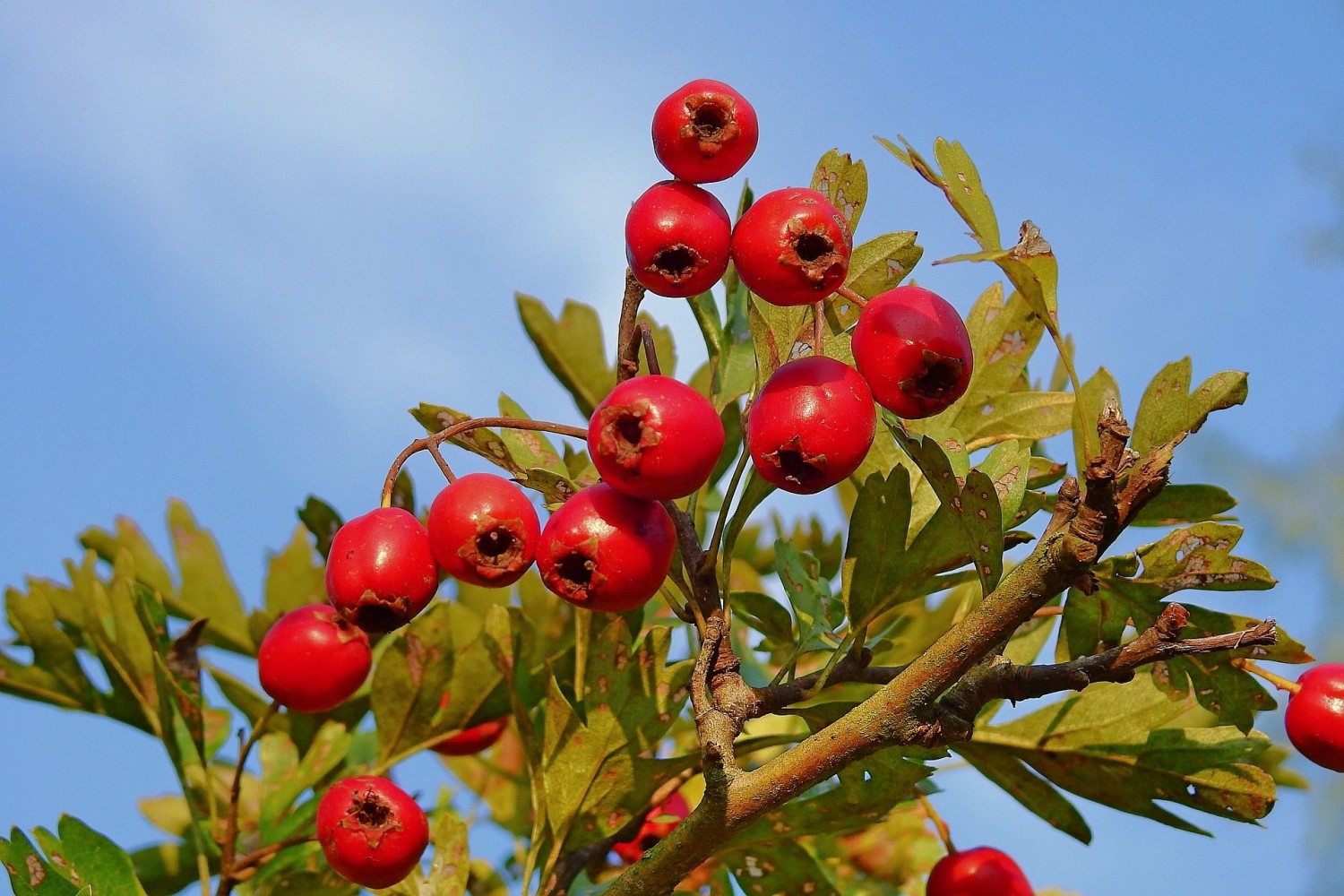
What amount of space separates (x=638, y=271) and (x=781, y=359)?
31cm

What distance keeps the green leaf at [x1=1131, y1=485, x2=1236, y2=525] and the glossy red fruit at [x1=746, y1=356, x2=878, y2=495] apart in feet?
2.22

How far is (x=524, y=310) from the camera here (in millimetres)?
2789

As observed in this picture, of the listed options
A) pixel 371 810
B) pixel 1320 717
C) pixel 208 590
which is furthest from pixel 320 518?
pixel 1320 717

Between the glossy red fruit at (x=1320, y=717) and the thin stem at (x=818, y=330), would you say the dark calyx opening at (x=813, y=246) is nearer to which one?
the thin stem at (x=818, y=330)

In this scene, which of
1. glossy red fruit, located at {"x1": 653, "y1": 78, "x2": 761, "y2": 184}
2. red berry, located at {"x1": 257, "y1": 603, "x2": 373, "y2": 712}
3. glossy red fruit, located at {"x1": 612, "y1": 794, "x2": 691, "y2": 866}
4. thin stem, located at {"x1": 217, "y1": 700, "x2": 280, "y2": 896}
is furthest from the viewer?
glossy red fruit, located at {"x1": 612, "y1": 794, "x2": 691, "y2": 866}

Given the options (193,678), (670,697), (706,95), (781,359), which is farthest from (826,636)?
(193,678)

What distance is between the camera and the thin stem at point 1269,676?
1.72 metres

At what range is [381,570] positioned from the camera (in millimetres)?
1687

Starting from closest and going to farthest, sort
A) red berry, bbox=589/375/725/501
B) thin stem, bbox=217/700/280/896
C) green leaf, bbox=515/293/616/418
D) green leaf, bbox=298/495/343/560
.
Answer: red berry, bbox=589/375/725/501, thin stem, bbox=217/700/280/896, green leaf, bbox=298/495/343/560, green leaf, bbox=515/293/616/418

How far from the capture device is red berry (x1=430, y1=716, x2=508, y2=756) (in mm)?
2496

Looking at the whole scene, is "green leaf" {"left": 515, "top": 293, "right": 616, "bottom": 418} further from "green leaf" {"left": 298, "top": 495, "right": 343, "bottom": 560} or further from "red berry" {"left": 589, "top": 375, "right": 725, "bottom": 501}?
"red berry" {"left": 589, "top": 375, "right": 725, "bottom": 501}

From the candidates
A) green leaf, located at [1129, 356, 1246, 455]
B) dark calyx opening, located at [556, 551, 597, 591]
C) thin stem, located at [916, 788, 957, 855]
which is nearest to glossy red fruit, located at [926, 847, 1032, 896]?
thin stem, located at [916, 788, 957, 855]

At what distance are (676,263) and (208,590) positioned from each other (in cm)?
198

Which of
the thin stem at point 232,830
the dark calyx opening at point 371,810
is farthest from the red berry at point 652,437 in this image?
the thin stem at point 232,830
